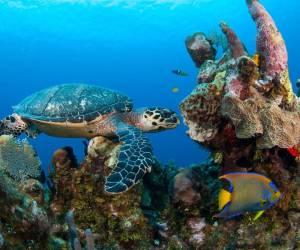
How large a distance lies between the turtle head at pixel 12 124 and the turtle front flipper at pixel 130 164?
→ 99.9 inches

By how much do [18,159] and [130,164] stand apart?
1558 millimetres

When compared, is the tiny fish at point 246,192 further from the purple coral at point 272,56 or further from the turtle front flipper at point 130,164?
the purple coral at point 272,56

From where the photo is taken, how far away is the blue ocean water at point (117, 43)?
51.3 meters

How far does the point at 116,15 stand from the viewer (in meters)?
53.6

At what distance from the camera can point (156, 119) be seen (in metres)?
5.87

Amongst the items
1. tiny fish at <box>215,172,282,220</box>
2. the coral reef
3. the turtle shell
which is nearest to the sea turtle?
the turtle shell

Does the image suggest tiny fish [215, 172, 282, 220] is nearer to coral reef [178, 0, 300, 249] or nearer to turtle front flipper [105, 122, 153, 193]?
coral reef [178, 0, 300, 249]

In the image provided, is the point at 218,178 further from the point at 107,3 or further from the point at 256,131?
the point at 107,3

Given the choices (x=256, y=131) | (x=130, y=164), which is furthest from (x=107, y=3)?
(x=256, y=131)

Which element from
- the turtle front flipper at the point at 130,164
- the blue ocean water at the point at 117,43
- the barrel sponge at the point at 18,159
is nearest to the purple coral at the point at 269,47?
the turtle front flipper at the point at 130,164

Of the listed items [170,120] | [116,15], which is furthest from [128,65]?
[170,120]

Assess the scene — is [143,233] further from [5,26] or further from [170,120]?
[5,26]

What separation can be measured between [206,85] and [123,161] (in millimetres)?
1379

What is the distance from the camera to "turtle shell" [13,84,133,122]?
18.8 feet
